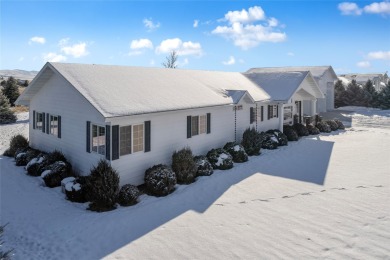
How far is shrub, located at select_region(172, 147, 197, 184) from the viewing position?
1477 cm

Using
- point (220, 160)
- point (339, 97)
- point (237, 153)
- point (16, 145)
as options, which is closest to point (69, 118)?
point (16, 145)

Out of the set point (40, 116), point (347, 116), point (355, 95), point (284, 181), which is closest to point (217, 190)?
point (284, 181)

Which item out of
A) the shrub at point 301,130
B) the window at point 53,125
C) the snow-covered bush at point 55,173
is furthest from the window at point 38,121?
the shrub at point 301,130

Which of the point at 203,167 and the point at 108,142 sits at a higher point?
the point at 108,142

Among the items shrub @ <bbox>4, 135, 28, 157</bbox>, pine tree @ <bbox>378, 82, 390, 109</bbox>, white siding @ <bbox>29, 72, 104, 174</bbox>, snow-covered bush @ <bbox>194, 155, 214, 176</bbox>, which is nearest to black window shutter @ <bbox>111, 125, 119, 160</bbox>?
white siding @ <bbox>29, 72, 104, 174</bbox>

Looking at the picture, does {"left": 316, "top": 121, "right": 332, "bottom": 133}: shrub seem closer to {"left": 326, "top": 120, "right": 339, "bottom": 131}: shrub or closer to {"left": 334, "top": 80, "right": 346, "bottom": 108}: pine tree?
{"left": 326, "top": 120, "right": 339, "bottom": 131}: shrub

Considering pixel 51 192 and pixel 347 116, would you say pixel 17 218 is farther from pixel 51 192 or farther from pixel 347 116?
pixel 347 116

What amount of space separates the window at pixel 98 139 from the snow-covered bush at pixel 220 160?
5.92 metres

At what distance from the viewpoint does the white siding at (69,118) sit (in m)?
14.5

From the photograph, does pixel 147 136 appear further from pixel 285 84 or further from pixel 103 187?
pixel 285 84

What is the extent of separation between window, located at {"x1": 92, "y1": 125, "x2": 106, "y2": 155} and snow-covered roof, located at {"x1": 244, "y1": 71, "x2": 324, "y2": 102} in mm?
14853

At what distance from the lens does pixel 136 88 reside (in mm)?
16094

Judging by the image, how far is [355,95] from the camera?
171ft

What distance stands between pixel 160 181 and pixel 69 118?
5.99m
